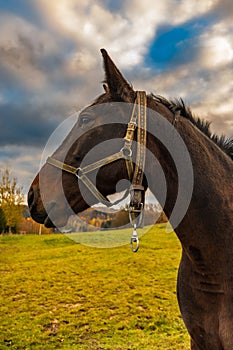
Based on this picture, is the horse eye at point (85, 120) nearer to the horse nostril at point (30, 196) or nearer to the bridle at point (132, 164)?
the bridle at point (132, 164)

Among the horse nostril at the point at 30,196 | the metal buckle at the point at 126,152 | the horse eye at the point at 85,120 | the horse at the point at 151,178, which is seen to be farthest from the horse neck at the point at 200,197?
the horse nostril at the point at 30,196

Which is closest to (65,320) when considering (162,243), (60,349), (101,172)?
(60,349)

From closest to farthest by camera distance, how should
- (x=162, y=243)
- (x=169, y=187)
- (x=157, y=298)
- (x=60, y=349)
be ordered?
(x=169, y=187) → (x=60, y=349) → (x=157, y=298) → (x=162, y=243)

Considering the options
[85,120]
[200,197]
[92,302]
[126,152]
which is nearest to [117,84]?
[85,120]

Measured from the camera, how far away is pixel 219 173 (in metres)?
2.56

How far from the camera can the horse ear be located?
2361 millimetres

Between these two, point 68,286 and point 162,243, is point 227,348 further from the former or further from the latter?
point 162,243

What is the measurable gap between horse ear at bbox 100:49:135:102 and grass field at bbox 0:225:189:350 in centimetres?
532

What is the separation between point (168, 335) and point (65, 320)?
244cm

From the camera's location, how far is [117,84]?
2428 millimetres

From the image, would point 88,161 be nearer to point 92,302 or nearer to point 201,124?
point 201,124

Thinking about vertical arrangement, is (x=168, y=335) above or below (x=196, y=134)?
below

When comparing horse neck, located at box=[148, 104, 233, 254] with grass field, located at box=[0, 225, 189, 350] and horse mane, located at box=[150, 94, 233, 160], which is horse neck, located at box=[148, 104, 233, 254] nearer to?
horse mane, located at box=[150, 94, 233, 160]

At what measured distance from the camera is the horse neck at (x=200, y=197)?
95.7 inches
